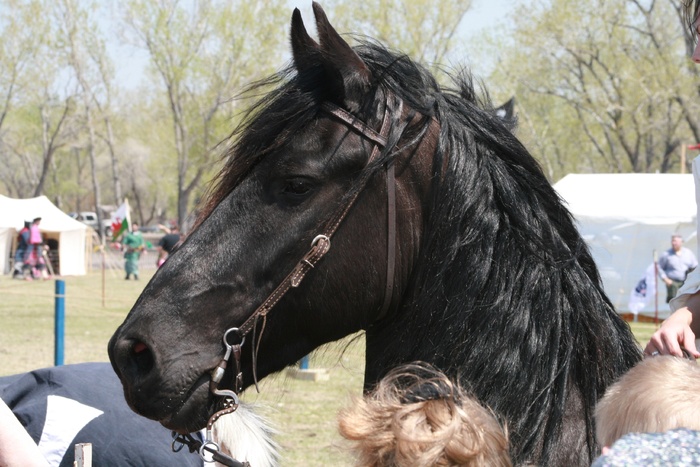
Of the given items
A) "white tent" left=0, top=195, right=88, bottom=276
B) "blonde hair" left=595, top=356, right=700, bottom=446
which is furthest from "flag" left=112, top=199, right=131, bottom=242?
"blonde hair" left=595, top=356, right=700, bottom=446

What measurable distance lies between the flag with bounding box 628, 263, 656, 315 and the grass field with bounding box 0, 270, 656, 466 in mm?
388

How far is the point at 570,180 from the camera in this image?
56.8 feet

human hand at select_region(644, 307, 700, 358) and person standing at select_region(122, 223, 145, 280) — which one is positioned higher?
human hand at select_region(644, 307, 700, 358)

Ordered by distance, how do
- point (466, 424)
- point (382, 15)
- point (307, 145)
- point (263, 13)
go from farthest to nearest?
point (263, 13) → point (382, 15) → point (307, 145) → point (466, 424)

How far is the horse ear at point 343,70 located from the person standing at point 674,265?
45.8 ft

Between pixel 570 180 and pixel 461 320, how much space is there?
16.0 meters

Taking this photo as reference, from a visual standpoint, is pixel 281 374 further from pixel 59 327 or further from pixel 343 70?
pixel 59 327

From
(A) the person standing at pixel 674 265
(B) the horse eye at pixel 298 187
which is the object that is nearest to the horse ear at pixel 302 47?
(B) the horse eye at pixel 298 187

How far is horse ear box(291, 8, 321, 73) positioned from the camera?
83.2 inches

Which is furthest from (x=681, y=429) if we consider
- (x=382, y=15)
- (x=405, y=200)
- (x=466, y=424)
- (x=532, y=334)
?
(x=382, y=15)

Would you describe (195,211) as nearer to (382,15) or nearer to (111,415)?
(111,415)

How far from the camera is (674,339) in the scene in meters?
1.84

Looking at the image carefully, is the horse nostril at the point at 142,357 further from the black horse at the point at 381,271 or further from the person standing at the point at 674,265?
the person standing at the point at 674,265

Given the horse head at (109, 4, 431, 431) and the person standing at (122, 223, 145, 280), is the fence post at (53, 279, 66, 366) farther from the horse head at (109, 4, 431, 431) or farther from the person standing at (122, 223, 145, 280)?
the person standing at (122, 223, 145, 280)
